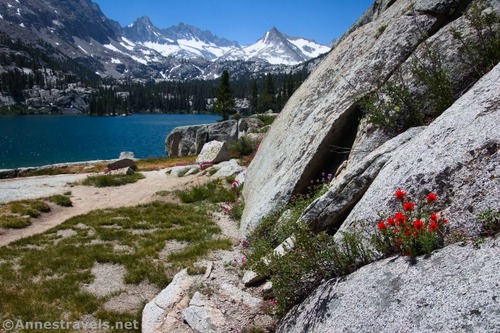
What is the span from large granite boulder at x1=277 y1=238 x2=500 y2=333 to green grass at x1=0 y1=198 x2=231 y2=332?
5023mm

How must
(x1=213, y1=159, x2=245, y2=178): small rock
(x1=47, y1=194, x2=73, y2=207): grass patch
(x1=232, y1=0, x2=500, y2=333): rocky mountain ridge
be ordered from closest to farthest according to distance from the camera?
(x1=232, y1=0, x2=500, y2=333): rocky mountain ridge
(x1=47, y1=194, x2=73, y2=207): grass patch
(x1=213, y1=159, x2=245, y2=178): small rock

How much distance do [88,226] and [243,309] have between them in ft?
32.7

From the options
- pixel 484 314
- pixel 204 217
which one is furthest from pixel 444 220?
pixel 204 217

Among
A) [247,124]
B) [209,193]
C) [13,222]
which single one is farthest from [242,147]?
[13,222]

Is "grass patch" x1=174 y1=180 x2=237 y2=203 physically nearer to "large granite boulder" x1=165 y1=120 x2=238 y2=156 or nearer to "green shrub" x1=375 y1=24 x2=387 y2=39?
"green shrub" x1=375 y1=24 x2=387 y2=39

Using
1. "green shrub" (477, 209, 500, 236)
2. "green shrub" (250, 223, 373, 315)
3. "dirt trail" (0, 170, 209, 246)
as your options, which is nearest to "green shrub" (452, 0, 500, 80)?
"green shrub" (477, 209, 500, 236)

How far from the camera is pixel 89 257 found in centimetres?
1048

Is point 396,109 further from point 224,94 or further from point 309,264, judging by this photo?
point 224,94

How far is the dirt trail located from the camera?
14.9m

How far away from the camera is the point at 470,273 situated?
3.54 metres

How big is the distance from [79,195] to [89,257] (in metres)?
12.5

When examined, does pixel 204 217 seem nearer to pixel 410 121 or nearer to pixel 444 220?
pixel 410 121

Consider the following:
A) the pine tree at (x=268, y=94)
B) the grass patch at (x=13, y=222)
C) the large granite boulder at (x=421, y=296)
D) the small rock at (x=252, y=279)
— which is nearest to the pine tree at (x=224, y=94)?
the pine tree at (x=268, y=94)

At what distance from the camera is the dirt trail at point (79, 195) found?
1495 centimetres
